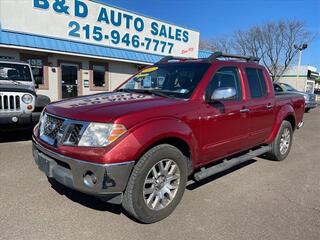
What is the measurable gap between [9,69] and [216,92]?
630 cm

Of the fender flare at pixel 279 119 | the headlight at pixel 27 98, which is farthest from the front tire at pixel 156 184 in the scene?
the headlight at pixel 27 98

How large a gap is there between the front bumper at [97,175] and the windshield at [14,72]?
5.54 m

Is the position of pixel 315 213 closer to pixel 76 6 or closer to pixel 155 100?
pixel 155 100

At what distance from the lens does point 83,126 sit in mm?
2930

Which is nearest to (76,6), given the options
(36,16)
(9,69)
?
(36,16)

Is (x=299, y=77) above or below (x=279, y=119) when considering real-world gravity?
above

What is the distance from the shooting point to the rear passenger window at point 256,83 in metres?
4.89

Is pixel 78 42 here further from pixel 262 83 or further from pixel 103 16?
pixel 262 83

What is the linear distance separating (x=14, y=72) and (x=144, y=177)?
6.36 meters

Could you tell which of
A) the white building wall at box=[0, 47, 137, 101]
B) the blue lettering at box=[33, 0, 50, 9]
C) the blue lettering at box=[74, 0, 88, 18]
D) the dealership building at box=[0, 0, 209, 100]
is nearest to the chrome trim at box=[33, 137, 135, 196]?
the dealership building at box=[0, 0, 209, 100]

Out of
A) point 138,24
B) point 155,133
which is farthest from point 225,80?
point 138,24

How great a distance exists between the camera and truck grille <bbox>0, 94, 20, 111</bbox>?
6090mm

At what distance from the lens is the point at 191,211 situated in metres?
3.63

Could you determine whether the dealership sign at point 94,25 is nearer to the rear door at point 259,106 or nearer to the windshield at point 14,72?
the windshield at point 14,72
